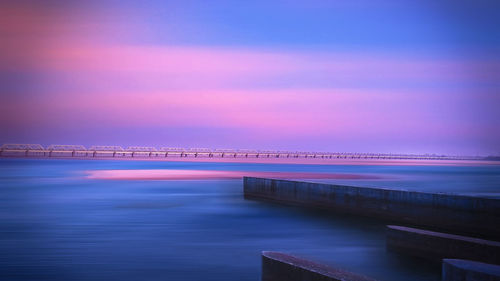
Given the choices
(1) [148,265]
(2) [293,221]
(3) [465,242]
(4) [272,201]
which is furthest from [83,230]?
(3) [465,242]

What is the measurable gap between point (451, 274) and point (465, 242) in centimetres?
220

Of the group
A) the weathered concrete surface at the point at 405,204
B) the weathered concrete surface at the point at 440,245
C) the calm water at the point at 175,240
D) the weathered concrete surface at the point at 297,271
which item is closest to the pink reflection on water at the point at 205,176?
the calm water at the point at 175,240

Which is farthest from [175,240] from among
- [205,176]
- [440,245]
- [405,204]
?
[205,176]

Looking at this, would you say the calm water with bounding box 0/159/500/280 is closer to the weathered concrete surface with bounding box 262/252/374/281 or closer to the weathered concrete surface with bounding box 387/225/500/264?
the weathered concrete surface with bounding box 387/225/500/264

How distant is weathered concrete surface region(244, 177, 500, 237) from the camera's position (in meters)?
8.01

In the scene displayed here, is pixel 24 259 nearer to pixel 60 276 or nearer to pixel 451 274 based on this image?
pixel 60 276

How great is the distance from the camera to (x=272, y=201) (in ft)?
47.6

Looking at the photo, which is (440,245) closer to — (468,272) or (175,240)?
(468,272)

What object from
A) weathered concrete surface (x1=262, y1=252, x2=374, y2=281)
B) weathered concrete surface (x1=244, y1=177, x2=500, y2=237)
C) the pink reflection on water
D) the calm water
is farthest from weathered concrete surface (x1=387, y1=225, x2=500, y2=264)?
the pink reflection on water

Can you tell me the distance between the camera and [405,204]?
9641 millimetres

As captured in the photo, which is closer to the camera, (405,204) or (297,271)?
(297,271)

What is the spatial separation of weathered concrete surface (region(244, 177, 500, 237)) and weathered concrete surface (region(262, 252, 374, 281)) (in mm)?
5171

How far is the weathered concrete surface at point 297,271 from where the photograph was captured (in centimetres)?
365

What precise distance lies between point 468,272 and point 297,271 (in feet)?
4.51
